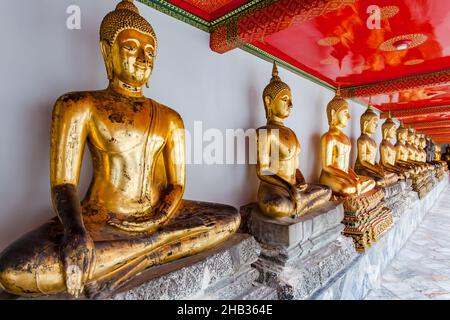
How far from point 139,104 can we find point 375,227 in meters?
2.36

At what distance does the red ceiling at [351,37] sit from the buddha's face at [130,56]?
0.69 meters

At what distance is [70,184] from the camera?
3.88 feet

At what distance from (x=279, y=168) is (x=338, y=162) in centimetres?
111

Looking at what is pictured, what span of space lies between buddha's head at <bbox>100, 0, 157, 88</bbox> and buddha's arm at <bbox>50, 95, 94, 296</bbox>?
272 mm

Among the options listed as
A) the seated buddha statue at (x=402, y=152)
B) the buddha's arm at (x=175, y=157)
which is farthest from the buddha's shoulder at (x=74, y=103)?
the seated buddha statue at (x=402, y=152)

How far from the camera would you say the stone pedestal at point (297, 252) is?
1675 millimetres

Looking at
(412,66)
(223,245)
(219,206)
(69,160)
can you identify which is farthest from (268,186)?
(412,66)

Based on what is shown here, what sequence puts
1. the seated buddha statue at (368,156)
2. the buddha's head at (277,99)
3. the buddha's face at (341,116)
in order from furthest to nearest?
the seated buddha statue at (368,156)
the buddha's face at (341,116)
the buddha's head at (277,99)

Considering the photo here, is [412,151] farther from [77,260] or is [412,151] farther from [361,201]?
[77,260]

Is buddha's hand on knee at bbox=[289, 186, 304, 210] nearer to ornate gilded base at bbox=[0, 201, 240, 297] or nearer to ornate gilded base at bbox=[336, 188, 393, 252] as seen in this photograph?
ornate gilded base at bbox=[0, 201, 240, 297]

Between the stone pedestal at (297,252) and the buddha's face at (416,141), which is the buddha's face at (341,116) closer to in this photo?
the stone pedestal at (297,252)

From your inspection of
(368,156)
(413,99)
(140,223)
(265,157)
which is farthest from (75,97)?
(413,99)
